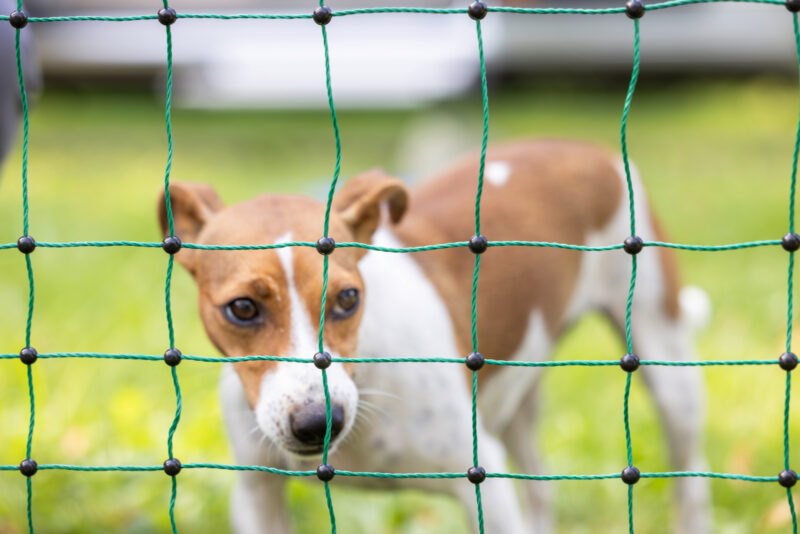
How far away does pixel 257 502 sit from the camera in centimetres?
244

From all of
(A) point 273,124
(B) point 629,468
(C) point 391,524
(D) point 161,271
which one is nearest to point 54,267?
(D) point 161,271

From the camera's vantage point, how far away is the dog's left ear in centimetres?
229

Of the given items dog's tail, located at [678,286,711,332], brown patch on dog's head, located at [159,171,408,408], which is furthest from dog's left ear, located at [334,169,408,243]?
dog's tail, located at [678,286,711,332]

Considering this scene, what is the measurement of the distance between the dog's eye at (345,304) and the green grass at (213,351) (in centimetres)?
116

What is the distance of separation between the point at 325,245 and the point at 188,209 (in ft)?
1.76

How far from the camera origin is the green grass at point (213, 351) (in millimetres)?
3139

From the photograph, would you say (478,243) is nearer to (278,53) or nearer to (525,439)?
(525,439)

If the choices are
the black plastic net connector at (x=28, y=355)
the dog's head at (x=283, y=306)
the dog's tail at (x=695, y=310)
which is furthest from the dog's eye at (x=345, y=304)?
the dog's tail at (x=695, y=310)

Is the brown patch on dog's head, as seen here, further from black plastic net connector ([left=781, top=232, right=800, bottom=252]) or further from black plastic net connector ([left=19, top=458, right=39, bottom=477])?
black plastic net connector ([left=781, top=232, right=800, bottom=252])

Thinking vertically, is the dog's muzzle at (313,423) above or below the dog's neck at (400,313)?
below

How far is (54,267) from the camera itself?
5.25 meters

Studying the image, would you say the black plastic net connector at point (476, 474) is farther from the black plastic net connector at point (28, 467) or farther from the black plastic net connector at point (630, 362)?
the black plastic net connector at point (28, 467)

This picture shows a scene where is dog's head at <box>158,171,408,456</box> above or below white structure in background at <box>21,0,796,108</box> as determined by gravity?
below

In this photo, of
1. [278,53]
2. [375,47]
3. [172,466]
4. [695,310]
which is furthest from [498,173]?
[278,53]
